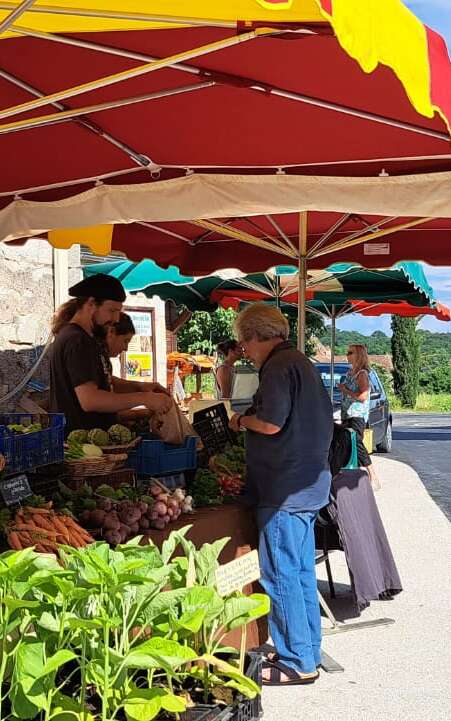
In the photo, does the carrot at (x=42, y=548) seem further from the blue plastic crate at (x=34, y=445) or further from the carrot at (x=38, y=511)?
the blue plastic crate at (x=34, y=445)

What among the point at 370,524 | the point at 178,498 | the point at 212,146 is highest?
the point at 212,146

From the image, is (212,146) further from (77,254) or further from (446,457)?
(446,457)

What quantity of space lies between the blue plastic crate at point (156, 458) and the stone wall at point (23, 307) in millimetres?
3754

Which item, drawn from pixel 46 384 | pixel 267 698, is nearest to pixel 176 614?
pixel 267 698

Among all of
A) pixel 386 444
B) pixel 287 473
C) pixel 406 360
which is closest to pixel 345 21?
pixel 287 473

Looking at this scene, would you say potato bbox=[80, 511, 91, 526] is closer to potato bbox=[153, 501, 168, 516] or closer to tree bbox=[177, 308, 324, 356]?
potato bbox=[153, 501, 168, 516]

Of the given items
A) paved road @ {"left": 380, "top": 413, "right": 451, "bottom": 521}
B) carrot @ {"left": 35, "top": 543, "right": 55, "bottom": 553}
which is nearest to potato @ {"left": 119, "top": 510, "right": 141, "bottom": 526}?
carrot @ {"left": 35, "top": 543, "right": 55, "bottom": 553}

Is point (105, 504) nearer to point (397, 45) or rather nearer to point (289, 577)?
point (289, 577)

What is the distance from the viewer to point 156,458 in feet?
14.0

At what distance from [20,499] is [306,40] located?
192 centimetres

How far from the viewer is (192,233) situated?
6.60 metres

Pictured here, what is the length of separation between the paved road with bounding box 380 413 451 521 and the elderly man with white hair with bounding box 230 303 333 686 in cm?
493

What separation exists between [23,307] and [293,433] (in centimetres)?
453

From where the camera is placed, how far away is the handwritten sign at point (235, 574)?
2.26 meters
